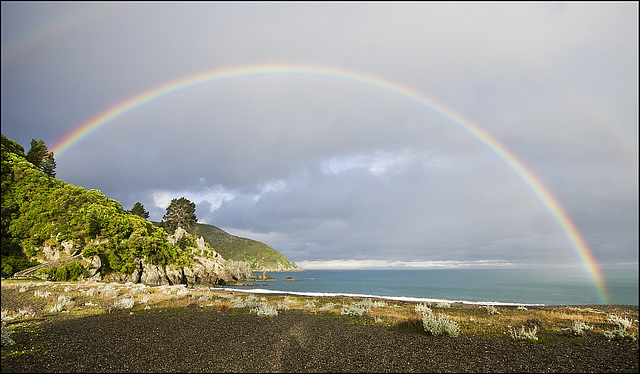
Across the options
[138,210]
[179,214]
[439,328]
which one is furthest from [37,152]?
[439,328]

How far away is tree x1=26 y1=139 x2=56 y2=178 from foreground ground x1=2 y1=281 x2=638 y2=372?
273 feet

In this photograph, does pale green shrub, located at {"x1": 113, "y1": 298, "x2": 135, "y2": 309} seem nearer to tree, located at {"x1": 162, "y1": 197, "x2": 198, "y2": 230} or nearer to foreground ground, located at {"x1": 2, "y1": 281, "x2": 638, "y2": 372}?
foreground ground, located at {"x1": 2, "y1": 281, "x2": 638, "y2": 372}

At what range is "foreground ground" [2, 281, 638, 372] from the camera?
11438 mm

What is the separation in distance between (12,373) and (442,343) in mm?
17641

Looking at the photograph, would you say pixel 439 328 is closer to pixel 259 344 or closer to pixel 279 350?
pixel 279 350

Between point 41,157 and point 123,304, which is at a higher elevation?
point 41,157

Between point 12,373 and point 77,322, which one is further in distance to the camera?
point 77,322

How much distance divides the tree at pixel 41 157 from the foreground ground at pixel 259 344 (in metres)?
83.3

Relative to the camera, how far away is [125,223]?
5750 centimetres

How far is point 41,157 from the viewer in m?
83.7

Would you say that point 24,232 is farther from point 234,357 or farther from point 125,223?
point 125,223

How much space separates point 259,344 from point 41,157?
4107 inches

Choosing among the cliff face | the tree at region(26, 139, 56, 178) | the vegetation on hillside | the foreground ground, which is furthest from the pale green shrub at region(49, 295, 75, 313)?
the tree at region(26, 139, 56, 178)

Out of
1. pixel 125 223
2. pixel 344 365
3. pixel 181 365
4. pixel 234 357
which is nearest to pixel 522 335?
pixel 344 365
